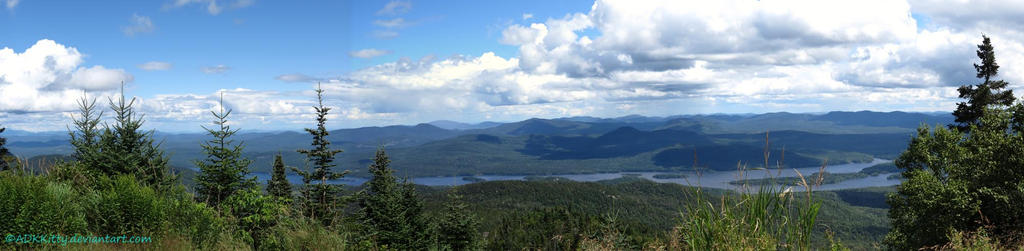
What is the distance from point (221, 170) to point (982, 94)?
41.6 m

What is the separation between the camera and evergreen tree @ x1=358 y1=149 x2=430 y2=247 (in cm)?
2909

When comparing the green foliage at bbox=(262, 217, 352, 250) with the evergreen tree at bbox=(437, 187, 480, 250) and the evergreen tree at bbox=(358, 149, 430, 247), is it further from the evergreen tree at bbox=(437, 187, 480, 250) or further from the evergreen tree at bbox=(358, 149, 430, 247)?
the evergreen tree at bbox=(437, 187, 480, 250)

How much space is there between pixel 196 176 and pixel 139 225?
8610 mm

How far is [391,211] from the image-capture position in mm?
29875

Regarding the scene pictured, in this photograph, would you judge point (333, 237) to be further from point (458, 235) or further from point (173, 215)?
point (458, 235)

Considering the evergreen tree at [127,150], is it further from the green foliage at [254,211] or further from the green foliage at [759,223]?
the green foliage at [759,223]

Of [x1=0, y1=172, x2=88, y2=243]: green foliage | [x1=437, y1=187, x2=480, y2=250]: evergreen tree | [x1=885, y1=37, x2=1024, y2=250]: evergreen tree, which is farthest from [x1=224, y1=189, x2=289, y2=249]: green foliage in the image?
[x1=437, y1=187, x2=480, y2=250]: evergreen tree

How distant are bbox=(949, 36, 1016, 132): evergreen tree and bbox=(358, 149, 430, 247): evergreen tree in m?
35.2

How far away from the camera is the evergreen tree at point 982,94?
30.7 metres

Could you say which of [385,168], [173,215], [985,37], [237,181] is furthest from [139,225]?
[985,37]

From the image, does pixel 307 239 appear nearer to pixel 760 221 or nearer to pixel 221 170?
pixel 760 221

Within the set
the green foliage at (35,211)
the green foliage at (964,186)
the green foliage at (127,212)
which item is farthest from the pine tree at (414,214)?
the green foliage at (964,186)

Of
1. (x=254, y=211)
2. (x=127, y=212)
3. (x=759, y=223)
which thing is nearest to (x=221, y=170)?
(x=254, y=211)

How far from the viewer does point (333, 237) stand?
6.66 metres
